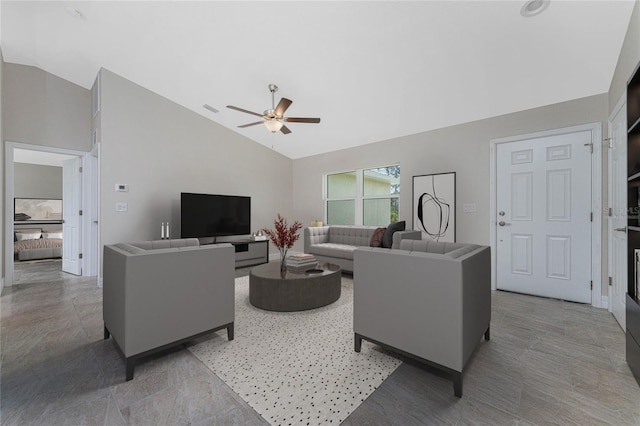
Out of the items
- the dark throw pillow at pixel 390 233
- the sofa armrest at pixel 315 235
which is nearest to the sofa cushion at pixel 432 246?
the dark throw pillow at pixel 390 233

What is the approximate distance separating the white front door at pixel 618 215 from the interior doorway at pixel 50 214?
21.8 ft

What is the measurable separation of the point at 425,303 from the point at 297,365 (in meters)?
0.97

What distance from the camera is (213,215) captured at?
509 cm

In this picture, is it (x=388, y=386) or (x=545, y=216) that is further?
(x=545, y=216)

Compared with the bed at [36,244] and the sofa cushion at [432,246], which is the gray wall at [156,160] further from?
the sofa cushion at [432,246]

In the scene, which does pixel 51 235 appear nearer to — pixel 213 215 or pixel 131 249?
pixel 213 215

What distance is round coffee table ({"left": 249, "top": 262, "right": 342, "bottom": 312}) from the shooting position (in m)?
2.93

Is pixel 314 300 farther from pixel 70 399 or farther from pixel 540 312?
pixel 540 312

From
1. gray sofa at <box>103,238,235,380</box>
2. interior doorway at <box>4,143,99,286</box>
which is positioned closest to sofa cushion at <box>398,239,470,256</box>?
gray sofa at <box>103,238,235,380</box>

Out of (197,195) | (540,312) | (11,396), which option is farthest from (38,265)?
(540,312)

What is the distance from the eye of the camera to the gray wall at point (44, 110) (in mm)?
4008

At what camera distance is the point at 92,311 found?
301 cm

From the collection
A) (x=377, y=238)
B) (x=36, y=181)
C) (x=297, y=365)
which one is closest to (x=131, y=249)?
(x=297, y=365)

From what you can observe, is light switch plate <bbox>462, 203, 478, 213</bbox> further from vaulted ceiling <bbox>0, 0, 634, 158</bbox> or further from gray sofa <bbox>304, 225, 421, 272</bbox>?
gray sofa <bbox>304, 225, 421, 272</bbox>
